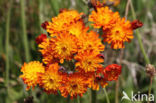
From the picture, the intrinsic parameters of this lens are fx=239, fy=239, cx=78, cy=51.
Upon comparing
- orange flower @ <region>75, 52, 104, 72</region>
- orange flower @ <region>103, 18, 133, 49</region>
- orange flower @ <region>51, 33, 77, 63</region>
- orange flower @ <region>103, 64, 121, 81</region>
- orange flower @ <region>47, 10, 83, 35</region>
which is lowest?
orange flower @ <region>103, 64, 121, 81</region>

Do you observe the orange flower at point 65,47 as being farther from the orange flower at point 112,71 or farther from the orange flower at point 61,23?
the orange flower at point 112,71

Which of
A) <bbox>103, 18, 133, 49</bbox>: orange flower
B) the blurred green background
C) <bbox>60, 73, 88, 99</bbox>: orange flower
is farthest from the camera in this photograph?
the blurred green background

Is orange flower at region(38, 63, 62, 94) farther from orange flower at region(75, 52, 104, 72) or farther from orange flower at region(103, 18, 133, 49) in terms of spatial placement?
orange flower at region(103, 18, 133, 49)

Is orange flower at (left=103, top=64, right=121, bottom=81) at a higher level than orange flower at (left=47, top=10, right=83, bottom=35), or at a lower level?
lower

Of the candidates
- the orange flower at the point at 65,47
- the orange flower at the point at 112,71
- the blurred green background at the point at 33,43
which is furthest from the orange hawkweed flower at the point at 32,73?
the blurred green background at the point at 33,43

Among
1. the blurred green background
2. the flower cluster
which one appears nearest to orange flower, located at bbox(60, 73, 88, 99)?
the flower cluster

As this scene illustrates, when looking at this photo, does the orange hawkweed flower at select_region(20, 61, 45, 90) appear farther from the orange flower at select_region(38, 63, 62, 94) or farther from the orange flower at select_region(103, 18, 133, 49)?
the orange flower at select_region(103, 18, 133, 49)

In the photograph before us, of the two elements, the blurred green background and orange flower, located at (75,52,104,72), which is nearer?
orange flower, located at (75,52,104,72)

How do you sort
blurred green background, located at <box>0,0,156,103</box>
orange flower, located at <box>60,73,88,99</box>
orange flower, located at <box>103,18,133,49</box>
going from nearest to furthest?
orange flower, located at <box>60,73,88,99</box> < orange flower, located at <box>103,18,133,49</box> < blurred green background, located at <box>0,0,156,103</box>

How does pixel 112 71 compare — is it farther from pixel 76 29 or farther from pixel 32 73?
pixel 32 73
